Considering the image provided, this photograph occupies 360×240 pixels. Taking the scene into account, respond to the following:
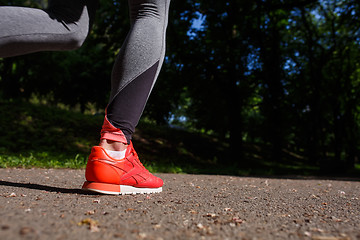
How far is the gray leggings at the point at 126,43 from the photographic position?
1647mm

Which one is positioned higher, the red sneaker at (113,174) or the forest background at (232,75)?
the forest background at (232,75)

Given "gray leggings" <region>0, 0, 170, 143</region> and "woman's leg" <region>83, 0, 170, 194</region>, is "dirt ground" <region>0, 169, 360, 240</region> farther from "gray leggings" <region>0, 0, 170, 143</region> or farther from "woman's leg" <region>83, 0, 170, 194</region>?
"gray leggings" <region>0, 0, 170, 143</region>

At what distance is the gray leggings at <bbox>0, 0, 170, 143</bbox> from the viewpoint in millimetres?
1647

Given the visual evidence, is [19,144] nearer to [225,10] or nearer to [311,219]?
[225,10]

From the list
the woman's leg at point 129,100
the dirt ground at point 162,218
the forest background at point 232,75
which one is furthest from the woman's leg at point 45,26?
the forest background at point 232,75

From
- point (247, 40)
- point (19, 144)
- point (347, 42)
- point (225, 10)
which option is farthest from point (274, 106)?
point (19, 144)

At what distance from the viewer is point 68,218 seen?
1183mm

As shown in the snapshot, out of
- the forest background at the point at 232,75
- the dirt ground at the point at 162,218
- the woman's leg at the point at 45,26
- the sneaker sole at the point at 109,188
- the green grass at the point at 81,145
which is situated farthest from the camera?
the forest background at the point at 232,75

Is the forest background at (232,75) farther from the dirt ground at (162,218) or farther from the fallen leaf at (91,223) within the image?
the fallen leaf at (91,223)

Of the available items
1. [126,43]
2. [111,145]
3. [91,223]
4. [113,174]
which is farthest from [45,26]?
[91,223]

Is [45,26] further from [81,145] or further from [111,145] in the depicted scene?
[81,145]

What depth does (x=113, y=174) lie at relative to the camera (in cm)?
185

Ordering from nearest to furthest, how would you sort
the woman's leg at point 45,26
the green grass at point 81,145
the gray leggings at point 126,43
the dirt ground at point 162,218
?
the dirt ground at point 162,218, the woman's leg at point 45,26, the gray leggings at point 126,43, the green grass at point 81,145

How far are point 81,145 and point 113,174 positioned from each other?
646 cm
